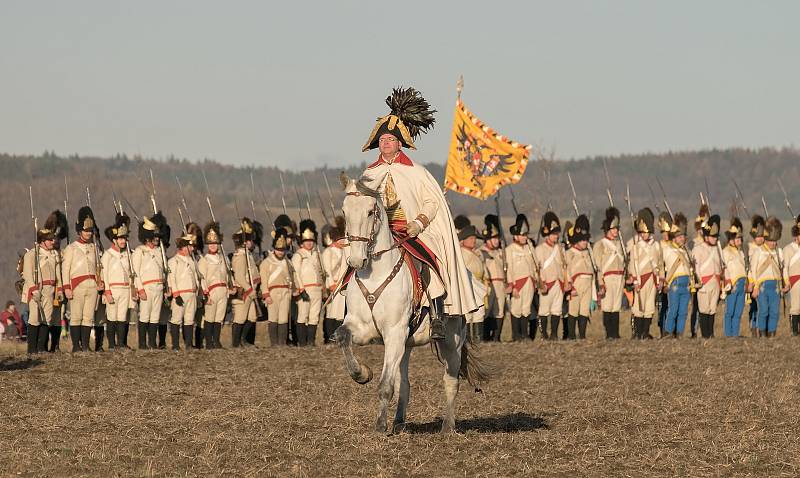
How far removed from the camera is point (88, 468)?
10.8 metres

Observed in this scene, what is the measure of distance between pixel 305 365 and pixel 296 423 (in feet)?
22.8

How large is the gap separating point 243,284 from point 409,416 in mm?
11777

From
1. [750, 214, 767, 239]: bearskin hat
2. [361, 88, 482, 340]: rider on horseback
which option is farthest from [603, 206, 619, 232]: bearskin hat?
[361, 88, 482, 340]: rider on horseback

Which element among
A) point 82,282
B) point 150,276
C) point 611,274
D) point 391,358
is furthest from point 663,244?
point 391,358

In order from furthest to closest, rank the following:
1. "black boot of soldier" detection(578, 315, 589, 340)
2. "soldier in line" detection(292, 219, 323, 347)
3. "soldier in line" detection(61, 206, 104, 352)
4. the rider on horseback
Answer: "black boot of soldier" detection(578, 315, 589, 340) → "soldier in line" detection(292, 219, 323, 347) → "soldier in line" detection(61, 206, 104, 352) → the rider on horseback

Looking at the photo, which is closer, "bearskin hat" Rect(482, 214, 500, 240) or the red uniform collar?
the red uniform collar

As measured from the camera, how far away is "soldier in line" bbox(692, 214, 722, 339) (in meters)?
A: 26.9

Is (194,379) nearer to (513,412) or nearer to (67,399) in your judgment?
(67,399)

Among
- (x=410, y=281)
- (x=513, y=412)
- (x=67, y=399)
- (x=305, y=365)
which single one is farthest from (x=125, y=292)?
(x=410, y=281)

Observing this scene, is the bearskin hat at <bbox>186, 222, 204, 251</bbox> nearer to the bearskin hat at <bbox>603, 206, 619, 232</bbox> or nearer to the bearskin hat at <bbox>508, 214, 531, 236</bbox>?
the bearskin hat at <bbox>508, 214, 531, 236</bbox>

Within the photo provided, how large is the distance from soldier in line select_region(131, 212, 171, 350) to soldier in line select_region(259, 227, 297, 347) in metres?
2.13

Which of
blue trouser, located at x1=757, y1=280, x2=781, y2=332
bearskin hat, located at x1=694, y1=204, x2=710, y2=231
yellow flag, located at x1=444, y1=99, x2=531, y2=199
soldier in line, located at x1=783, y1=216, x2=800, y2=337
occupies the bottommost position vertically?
blue trouser, located at x1=757, y1=280, x2=781, y2=332

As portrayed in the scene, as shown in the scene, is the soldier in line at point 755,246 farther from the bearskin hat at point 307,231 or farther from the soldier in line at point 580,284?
the bearskin hat at point 307,231

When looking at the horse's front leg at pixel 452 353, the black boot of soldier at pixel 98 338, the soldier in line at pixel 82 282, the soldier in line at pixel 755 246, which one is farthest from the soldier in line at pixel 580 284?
the horse's front leg at pixel 452 353
